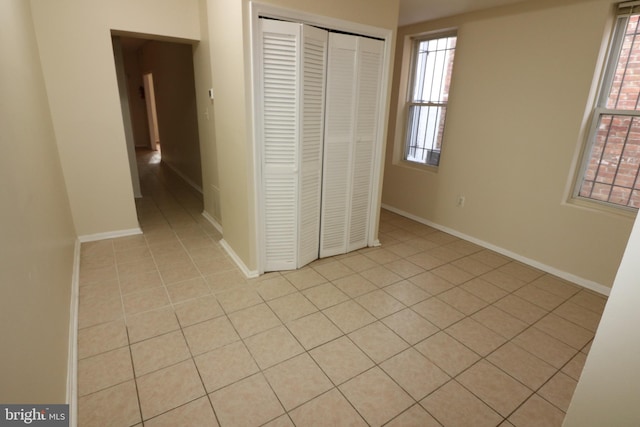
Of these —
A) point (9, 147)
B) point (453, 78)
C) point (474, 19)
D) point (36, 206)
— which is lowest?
point (36, 206)

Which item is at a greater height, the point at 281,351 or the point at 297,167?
the point at 297,167

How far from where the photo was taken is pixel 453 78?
12.2ft

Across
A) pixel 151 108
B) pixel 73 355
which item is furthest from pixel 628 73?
pixel 151 108

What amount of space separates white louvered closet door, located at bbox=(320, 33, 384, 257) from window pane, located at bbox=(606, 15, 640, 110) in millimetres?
1915

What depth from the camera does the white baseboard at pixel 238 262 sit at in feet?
9.32

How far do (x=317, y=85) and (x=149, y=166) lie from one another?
5607 millimetres

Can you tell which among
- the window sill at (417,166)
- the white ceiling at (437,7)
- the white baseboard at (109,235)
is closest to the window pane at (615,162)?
the white ceiling at (437,7)

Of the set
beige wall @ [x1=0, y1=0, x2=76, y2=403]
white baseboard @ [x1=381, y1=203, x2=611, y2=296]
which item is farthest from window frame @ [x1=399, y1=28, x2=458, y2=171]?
beige wall @ [x1=0, y1=0, x2=76, y2=403]

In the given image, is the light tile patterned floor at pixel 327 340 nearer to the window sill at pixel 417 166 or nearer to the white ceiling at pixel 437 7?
the window sill at pixel 417 166

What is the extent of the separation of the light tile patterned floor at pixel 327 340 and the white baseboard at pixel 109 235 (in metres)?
0.12

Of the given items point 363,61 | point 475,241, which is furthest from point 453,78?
point 475,241

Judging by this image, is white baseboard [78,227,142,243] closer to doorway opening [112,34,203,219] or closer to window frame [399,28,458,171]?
doorway opening [112,34,203,219]

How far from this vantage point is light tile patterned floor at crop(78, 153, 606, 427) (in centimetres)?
166

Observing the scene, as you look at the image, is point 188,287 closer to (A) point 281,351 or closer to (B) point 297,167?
(A) point 281,351
